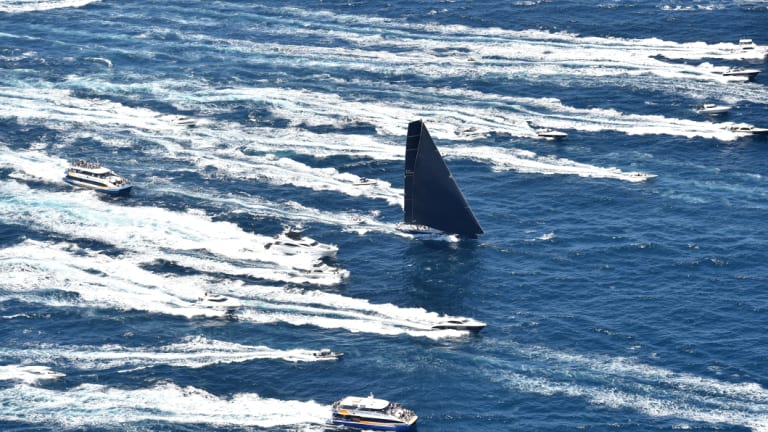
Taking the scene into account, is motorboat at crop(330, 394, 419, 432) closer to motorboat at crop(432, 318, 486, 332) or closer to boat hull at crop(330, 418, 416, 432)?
boat hull at crop(330, 418, 416, 432)

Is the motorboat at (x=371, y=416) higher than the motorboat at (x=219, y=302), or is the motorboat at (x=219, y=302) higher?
the motorboat at (x=219, y=302)

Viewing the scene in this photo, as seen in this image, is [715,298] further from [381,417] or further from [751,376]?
[381,417]

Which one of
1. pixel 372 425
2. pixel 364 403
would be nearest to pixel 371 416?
pixel 372 425

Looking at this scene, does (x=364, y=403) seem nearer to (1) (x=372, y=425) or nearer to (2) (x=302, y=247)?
(1) (x=372, y=425)

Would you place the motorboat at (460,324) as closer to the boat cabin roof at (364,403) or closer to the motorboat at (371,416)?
the motorboat at (371,416)

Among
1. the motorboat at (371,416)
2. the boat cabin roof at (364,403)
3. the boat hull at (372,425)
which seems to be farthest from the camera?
the boat cabin roof at (364,403)

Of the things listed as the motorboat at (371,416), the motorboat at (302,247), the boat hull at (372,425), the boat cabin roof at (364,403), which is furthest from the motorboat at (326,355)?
the motorboat at (302,247)
